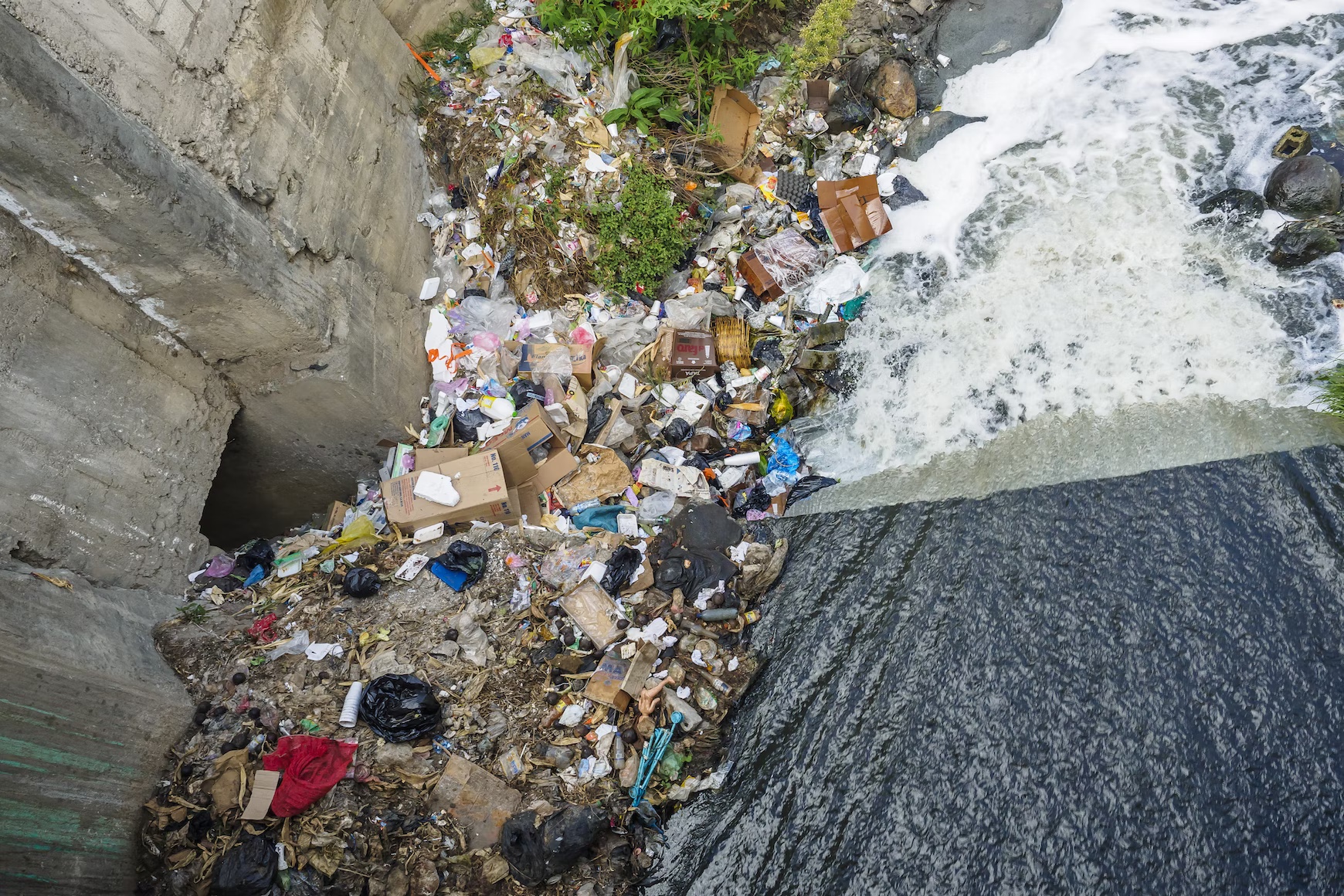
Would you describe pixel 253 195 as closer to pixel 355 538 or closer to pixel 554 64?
pixel 355 538

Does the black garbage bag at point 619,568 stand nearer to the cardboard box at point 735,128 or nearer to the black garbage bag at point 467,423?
the black garbage bag at point 467,423

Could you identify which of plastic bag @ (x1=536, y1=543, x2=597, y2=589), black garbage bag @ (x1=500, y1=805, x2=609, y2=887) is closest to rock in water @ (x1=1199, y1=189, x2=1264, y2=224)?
plastic bag @ (x1=536, y1=543, x2=597, y2=589)

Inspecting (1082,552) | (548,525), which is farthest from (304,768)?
(1082,552)

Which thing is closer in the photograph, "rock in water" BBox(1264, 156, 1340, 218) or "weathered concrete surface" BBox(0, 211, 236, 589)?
"weathered concrete surface" BBox(0, 211, 236, 589)

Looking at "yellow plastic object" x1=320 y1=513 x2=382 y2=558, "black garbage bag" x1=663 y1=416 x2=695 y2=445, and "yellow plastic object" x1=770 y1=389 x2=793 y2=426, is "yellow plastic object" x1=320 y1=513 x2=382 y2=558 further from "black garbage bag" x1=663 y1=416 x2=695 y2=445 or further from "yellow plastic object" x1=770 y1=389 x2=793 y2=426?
"yellow plastic object" x1=770 y1=389 x2=793 y2=426

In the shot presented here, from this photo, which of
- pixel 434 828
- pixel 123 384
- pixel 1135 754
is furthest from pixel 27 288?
pixel 1135 754

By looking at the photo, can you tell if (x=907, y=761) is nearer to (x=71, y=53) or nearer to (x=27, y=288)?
(x=27, y=288)

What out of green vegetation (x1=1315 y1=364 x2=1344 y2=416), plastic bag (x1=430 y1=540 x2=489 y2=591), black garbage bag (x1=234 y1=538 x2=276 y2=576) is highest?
black garbage bag (x1=234 y1=538 x2=276 y2=576)
